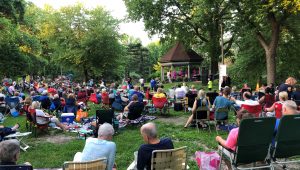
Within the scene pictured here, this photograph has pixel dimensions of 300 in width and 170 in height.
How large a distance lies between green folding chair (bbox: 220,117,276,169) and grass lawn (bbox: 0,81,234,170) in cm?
151

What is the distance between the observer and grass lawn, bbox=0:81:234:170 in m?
7.31

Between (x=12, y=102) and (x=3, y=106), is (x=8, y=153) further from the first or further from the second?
(x=12, y=102)

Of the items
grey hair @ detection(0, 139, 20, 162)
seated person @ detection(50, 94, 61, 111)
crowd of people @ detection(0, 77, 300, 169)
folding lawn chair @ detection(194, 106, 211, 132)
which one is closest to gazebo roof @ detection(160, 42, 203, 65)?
crowd of people @ detection(0, 77, 300, 169)

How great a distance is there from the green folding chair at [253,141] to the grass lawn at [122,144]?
1506mm

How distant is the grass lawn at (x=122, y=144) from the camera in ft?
24.0

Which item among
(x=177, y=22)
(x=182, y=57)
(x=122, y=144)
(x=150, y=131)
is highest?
(x=177, y=22)

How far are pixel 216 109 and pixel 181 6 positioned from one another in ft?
68.9

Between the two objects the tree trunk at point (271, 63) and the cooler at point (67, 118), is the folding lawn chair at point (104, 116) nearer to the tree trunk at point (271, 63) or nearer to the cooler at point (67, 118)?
the cooler at point (67, 118)

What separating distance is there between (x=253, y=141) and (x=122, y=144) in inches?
169

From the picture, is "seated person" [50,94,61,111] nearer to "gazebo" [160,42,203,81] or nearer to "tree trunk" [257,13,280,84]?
"tree trunk" [257,13,280,84]

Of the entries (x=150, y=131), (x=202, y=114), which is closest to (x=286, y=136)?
(x=150, y=131)

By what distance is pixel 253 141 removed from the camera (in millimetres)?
5051

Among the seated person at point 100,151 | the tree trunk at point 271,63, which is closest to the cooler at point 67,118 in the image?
the seated person at point 100,151

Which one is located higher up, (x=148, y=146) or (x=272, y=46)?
(x=272, y=46)
